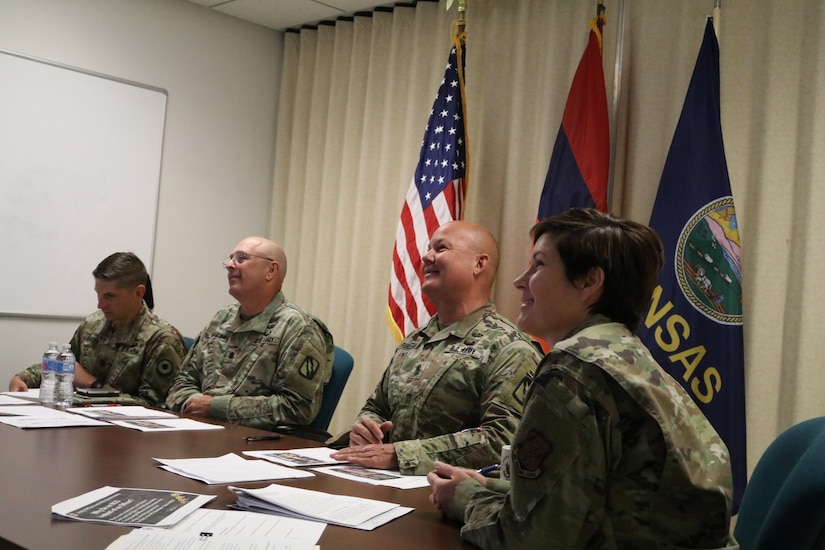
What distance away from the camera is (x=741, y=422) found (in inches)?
120

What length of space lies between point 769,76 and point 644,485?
2445mm

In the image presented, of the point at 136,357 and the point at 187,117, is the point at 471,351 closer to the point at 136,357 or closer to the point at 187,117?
the point at 136,357

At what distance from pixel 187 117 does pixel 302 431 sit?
2.64m

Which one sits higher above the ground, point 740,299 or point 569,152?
point 569,152

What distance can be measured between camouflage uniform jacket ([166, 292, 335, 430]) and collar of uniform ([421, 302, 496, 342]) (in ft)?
2.02

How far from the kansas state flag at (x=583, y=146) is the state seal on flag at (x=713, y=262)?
46cm

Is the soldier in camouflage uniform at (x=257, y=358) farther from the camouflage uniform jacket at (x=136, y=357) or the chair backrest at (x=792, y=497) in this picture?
the chair backrest at (x=792, y=497)

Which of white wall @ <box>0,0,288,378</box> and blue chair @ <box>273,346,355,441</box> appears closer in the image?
blue chair @ <box>273,346,355,441</box>

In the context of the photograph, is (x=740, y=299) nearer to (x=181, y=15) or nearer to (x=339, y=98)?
(x=339, y=98)

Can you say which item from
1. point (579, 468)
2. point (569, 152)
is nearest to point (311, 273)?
point (569, 152)

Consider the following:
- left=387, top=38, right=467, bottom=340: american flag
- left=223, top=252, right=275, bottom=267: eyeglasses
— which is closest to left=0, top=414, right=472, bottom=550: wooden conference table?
left=223, top=252, right=275, bottom=267: eyeglasses

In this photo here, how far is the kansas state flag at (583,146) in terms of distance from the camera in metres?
3.58

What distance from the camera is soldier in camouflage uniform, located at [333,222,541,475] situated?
2.30 meters

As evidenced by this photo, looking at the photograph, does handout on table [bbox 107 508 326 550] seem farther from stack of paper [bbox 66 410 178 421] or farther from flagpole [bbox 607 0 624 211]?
flagpole [bbox 607 0 624 211]
